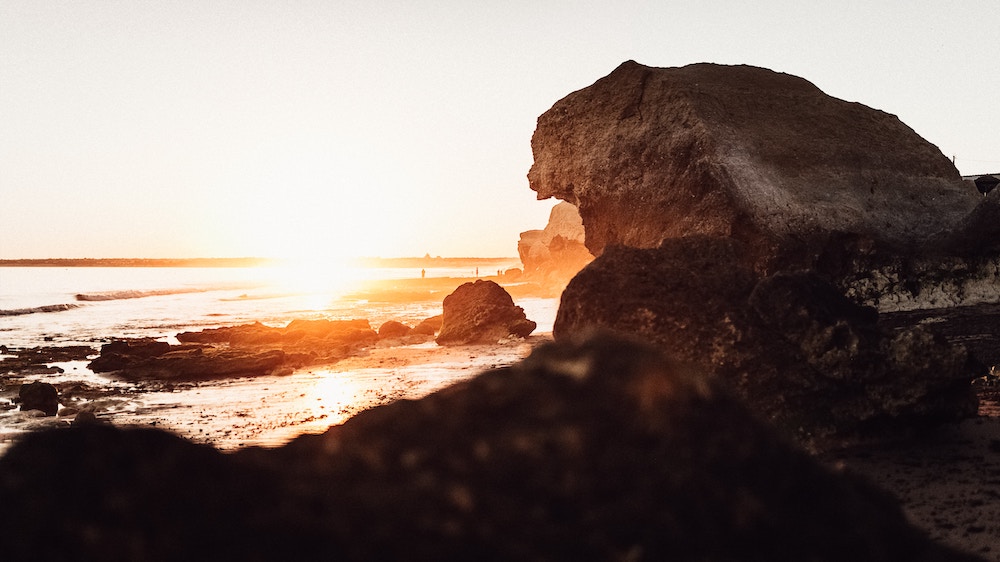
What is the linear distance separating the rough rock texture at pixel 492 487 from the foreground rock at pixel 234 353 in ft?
47.5

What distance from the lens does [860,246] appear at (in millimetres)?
8773

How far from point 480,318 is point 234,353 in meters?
7.26

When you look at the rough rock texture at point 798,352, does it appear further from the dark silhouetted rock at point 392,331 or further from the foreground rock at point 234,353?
the dark silhouetted rock at point 392,331

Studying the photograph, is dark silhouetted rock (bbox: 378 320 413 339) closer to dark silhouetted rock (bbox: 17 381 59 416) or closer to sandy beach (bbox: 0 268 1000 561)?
sandy beach (bbox: 0 268 1000 561)

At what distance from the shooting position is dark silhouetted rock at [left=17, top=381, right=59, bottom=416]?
11.3 m

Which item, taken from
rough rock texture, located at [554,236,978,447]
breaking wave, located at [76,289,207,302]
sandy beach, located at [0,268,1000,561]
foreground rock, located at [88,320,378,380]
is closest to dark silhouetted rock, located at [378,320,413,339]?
foreground rock, located at [88,320,378,380]

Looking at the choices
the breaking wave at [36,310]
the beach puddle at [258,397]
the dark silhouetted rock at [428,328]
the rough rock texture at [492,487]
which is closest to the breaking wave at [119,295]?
the breaking wave at [36,310]

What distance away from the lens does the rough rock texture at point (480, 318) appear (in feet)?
66.5

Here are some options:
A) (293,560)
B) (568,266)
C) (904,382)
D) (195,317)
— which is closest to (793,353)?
(904,382)

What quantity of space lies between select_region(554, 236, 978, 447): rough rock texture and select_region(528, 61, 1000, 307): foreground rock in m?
1.90

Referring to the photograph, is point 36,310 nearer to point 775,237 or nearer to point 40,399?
point 40,399

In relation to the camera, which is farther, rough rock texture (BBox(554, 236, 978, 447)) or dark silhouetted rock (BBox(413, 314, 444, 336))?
dark silhouetted rock (BBox(413, 314, 444, 336))

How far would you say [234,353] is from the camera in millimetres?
16375

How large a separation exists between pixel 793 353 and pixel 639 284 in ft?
4.75
